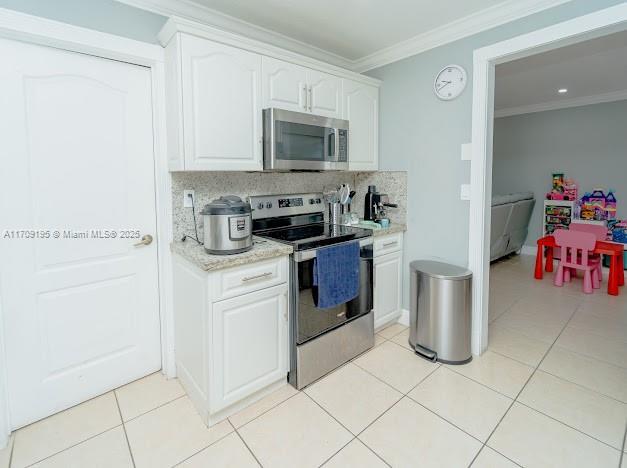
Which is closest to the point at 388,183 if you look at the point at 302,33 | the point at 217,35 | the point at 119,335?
the point at 302,33

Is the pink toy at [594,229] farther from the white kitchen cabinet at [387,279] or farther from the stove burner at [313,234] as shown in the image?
the stove burner at [313,234]

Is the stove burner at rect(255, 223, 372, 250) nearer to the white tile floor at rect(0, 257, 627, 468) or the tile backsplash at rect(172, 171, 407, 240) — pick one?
the tile backsplash at rect(172, 171, 407, 240)

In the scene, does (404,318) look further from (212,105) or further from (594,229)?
(594,229)

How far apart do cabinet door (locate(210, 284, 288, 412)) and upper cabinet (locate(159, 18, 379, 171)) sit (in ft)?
2.66

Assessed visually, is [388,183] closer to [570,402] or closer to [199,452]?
[570,402]

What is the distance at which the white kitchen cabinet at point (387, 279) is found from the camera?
8.84ft

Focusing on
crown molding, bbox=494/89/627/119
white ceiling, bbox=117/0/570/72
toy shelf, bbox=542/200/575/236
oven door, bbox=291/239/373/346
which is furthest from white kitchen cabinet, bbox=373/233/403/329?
crown molding, bbox=494/89/627/119

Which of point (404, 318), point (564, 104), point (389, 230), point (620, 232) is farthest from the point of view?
point (564, 104)

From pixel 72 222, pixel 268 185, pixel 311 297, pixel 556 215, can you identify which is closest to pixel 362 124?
pixel 268 185

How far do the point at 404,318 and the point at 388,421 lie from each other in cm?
127

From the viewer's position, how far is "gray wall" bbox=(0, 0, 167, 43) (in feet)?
5.38

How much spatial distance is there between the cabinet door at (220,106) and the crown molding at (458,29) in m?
1.27

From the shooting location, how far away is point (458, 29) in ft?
7.70

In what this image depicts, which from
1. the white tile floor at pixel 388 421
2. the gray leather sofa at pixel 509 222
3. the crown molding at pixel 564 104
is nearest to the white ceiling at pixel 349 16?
the white tile floor at pixel 388 421
